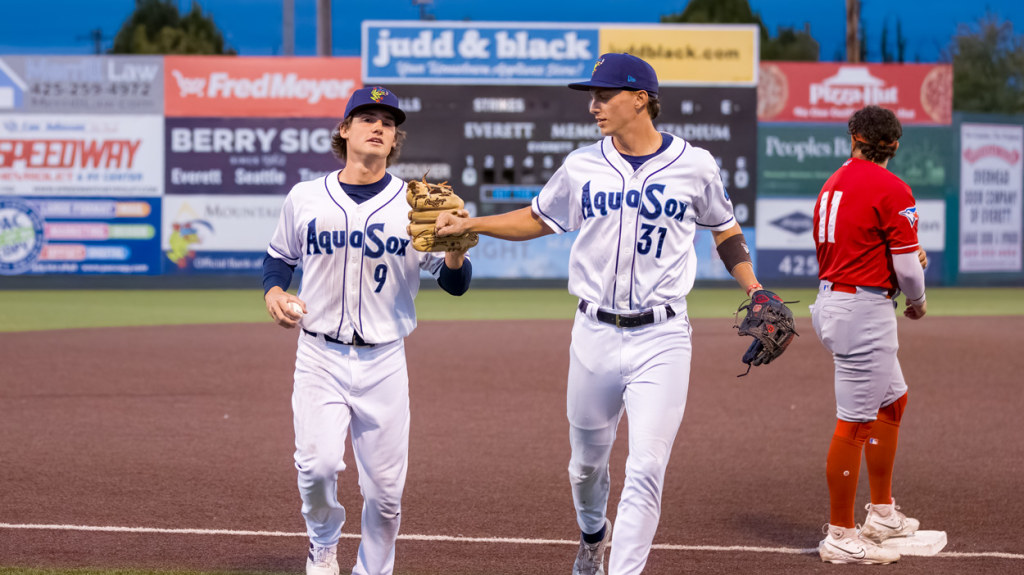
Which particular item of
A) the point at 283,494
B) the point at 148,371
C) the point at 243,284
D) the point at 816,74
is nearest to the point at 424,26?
the point at 243,284

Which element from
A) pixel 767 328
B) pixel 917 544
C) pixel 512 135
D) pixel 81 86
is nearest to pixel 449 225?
pixel 767 328

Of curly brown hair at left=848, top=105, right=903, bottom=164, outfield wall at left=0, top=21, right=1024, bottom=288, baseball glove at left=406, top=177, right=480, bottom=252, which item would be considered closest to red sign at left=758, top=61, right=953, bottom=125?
outfield wall at left=0, top=21, right=1024, bottom=288

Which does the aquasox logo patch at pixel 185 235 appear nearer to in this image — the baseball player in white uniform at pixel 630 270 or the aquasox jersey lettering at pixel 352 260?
the aquasox jersey lettering at pixel 352 260

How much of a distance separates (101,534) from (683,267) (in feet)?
10.8

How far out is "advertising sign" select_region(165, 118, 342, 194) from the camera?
25.0 metres

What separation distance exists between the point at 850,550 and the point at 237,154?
69.3 ft

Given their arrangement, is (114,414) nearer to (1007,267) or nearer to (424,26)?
(424,26)

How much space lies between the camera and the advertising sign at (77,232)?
82.0ft

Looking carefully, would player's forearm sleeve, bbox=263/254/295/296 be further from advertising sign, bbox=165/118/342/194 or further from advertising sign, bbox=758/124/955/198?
advertising sign, bbox=758/124/955/198

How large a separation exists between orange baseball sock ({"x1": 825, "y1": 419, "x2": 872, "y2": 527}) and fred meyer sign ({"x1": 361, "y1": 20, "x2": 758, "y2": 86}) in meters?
18.7

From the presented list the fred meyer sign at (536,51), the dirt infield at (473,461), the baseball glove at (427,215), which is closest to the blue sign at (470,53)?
the fred meyer sign at (536,51)

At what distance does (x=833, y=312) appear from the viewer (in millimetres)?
5727

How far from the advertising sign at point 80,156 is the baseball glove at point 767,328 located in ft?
71.4

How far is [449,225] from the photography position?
187 inches
